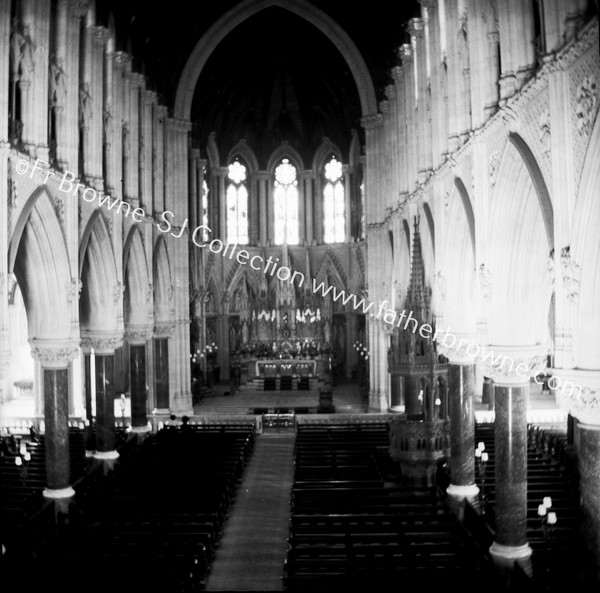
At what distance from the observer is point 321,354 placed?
44031 mm

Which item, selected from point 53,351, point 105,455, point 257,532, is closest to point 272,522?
point 257,532

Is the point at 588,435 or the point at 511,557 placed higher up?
the point at 588,435

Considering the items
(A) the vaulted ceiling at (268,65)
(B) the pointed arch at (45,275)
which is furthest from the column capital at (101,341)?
(A) the vaulted ceiling at (268,65)

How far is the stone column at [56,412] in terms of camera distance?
19.4 meters

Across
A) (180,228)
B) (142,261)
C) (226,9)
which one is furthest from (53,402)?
(226,9)

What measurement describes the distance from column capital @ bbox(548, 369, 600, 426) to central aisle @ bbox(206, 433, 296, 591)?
691cm

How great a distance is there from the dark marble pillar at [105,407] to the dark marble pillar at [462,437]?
1169 centimetres

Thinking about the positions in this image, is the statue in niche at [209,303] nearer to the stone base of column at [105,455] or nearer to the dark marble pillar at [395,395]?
the dark marble pillar at [395,395]

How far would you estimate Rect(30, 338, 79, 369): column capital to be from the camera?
64.7 feet

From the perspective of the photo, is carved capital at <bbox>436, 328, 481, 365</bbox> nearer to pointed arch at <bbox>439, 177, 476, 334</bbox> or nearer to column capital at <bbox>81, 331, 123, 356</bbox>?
pointed arch at <bbox>439, 177, 476, 334</bbox>

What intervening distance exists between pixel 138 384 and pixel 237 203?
22.0 metres

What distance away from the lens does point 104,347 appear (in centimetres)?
2438

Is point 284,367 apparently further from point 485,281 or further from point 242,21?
point 485,281

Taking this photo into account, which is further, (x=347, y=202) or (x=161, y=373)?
(x=347, y=202)
